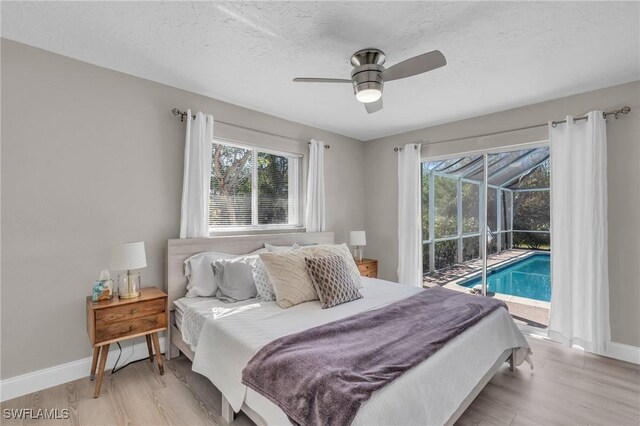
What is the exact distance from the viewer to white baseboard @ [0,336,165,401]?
7.16ft

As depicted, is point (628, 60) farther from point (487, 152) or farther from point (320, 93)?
point (320, 93)

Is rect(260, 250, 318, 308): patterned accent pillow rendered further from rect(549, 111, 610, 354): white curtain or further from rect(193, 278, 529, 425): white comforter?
rect(549, 111, 610, 354): white curtain

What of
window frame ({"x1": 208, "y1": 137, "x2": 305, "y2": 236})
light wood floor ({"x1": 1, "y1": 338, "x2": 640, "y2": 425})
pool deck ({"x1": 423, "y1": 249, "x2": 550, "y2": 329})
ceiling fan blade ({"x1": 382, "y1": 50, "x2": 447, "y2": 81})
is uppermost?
ceiling fan blade ({"x1": 382, "y1": 50, "x2": 447, "y2": 81})

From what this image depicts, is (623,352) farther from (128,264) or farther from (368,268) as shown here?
(128,264)

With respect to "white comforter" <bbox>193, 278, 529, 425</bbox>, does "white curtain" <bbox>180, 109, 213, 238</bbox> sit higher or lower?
higher

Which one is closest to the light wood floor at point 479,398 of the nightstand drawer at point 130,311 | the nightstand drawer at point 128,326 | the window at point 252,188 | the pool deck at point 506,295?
the nightstand drawer at point 128,326

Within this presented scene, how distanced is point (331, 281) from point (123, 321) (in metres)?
1.67

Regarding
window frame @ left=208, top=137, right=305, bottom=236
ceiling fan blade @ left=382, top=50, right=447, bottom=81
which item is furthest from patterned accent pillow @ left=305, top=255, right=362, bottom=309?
ceiling fan blade @ left=382, top=50, right=447, bottom=81

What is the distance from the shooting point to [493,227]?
392 cm

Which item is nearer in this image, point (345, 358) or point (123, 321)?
point (345, 358)

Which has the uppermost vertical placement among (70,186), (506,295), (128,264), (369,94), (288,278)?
(369,94)

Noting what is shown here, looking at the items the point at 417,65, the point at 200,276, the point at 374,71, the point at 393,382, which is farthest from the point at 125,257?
the point at 417,65

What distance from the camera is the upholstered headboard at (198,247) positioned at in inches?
111

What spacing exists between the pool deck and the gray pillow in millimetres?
2896
